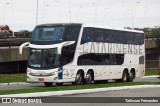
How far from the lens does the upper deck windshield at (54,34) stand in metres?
31.0

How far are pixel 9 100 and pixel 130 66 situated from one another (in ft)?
66.5

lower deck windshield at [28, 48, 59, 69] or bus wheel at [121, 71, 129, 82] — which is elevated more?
lower deck windshield at [28, 48, 59, 69]

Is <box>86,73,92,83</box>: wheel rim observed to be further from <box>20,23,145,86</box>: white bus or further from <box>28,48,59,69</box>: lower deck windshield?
<box>28,48,59,69</box>: lower deck windshield

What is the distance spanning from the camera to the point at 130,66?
128ft

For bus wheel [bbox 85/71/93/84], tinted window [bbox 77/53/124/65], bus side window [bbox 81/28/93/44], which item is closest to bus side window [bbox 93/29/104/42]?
bus side window [bbox 81/28/93/44]

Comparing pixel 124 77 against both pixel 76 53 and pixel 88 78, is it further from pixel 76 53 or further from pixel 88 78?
pixel 76 53

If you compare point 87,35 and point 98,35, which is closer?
point 87,35

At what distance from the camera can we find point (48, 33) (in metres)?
31.3

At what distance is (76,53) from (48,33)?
217 cm

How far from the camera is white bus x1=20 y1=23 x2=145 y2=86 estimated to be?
30844 millimetres

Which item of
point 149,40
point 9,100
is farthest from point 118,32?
point 149,40

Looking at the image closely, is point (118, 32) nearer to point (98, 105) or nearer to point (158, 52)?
point (98, 105)

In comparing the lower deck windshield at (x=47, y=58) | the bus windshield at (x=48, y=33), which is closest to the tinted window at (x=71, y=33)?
the bus windshield at (x=48, y=33)

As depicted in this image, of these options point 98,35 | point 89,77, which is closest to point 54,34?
point 98,35
